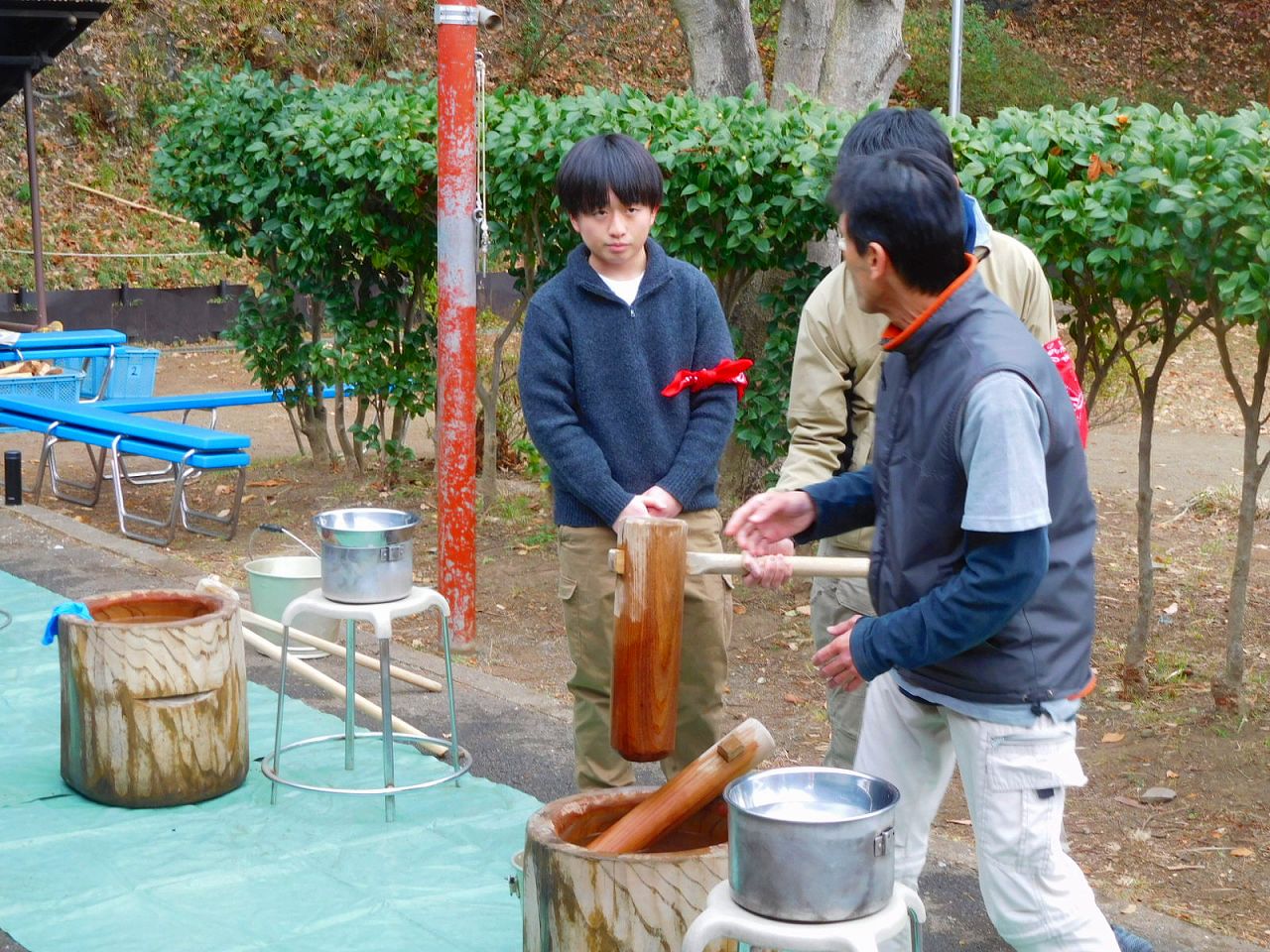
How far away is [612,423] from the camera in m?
3.59

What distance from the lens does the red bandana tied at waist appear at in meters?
3.59

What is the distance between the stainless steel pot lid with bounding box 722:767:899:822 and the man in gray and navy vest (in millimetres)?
191

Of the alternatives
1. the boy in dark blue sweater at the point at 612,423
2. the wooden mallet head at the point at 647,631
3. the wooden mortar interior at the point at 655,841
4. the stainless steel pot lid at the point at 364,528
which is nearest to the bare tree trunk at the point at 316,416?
the stainless steel pot lid at the point at 364,528

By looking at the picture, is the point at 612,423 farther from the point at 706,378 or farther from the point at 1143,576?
the point at 1143,576

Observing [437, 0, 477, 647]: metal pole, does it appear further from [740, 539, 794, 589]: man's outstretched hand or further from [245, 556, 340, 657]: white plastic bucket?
[740, 539, 794, 589]: man's outstretched hand

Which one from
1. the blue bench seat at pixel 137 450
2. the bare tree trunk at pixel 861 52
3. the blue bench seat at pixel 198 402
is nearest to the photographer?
the bare tree trunk at pixel 861 52

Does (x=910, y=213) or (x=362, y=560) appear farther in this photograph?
(x=362, y=560)

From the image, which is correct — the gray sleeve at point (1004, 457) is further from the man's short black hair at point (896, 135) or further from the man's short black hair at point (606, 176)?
the man's short black hair at point (606, 176)

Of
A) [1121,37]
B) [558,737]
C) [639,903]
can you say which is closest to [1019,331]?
[639,903]

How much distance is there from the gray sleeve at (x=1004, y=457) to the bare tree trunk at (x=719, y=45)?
5559 millimetres

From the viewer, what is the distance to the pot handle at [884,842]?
6.68ft

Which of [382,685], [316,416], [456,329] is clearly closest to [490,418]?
[316,416]

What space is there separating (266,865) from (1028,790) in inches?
82.0

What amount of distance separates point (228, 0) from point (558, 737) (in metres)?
17.7
